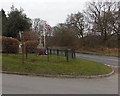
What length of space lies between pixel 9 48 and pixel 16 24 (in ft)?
64.7

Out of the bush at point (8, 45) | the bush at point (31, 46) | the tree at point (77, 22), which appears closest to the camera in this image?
the bush at point (8, 45)

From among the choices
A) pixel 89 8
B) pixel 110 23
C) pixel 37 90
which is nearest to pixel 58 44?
pixel 110 23

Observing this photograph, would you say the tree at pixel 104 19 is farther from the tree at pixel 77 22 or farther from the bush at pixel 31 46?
the bush at pixel 31 46

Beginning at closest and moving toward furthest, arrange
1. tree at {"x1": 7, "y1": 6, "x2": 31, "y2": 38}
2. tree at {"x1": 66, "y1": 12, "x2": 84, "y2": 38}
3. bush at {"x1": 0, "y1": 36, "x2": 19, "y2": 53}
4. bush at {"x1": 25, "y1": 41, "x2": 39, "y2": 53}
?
bush at {"x1": 0, "y1": 36, "x2": 19, "y2": 53}, bush at {"x1": 25, "y1": 41, "x2": 39, "y2": 53}, tree at {"x1": 7, "y1": 6, "x2": 31, "y2": 38}, tree at {"x1": 66, "y1": 12, "x2": 84, "y2": 38}

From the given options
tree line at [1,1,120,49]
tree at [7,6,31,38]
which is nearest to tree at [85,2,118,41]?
tree line at [1,1,120,49]

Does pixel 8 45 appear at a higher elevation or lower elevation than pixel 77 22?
lower

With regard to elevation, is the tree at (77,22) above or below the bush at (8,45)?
above

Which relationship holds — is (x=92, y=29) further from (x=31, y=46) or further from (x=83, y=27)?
(x=31, y=46)

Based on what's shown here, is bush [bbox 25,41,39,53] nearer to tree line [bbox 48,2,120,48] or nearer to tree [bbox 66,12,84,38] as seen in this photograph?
tree line [bbox 48,2,120,48]

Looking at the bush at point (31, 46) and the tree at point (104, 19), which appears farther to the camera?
the tree at point (104, 19)

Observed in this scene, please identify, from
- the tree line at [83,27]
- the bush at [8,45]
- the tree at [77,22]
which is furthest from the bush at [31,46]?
the tree at [77,22]

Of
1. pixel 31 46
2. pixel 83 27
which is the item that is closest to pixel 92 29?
pixel 83 27

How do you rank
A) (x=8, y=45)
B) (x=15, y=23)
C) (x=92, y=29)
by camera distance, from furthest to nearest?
(x=92, y=29), (x=15, y=23), (x=8, y=45)

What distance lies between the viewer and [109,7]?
45875 mm
